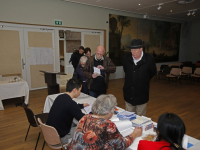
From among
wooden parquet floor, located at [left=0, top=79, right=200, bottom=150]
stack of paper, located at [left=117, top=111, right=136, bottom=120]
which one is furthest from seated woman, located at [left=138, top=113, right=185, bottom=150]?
wooden parquet floor, located at [left=0, top=79, right=200, bottom=150]

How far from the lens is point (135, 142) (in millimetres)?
1791

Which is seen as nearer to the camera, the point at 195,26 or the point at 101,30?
the point at 101,30

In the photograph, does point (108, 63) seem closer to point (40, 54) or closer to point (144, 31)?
point (40, 54)

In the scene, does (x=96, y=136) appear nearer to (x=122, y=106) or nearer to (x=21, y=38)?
(x=122, y=106)

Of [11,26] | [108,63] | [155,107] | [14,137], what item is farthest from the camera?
[11,26]

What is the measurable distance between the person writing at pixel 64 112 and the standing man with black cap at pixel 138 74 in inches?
41.9

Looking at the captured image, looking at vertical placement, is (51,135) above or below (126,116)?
below

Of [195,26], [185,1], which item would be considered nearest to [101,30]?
[185,1]

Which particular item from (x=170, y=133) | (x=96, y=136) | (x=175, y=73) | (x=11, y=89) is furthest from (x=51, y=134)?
(x=175, y=73)

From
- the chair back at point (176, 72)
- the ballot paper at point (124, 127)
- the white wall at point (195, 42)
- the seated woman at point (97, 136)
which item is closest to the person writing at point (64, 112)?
the ballot paper at point (124, 127)

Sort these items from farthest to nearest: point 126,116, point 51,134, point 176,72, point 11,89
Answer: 1. point 176,72
2. point 11,89
3. point 126,116
4. point 51,134

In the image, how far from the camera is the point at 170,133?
124cm

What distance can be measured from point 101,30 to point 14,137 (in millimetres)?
6848

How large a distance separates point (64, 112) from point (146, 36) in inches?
403
